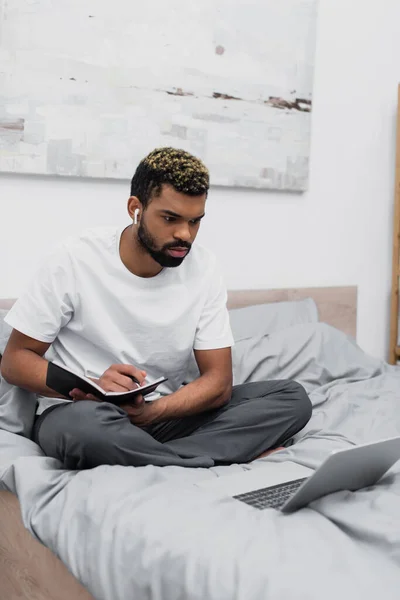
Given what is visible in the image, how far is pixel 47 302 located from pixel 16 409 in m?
0.28

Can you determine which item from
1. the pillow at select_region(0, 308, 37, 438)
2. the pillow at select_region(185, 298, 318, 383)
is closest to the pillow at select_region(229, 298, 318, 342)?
the pillow at select_region(185, 298, 318, 383)

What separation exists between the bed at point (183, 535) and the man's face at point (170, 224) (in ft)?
1.75

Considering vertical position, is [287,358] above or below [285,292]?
below

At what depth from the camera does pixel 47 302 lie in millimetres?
1653

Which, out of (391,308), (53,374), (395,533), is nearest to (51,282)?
(53,374)

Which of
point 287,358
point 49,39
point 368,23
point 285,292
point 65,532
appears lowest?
point 65,532

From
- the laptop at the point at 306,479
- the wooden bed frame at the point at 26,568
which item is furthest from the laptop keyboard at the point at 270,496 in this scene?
the wooden bed frame at the point at 26,568

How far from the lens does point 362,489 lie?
1.27 meters

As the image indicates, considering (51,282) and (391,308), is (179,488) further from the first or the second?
(391,308)

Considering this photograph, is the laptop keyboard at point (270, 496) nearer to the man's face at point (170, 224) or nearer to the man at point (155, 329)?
the man at point (155, 329)

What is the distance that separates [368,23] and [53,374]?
7.24 ft

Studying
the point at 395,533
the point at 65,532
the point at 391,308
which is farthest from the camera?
the point at 391,308

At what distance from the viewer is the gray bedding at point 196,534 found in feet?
3.20

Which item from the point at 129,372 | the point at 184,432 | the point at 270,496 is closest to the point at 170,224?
the point at 129,372
